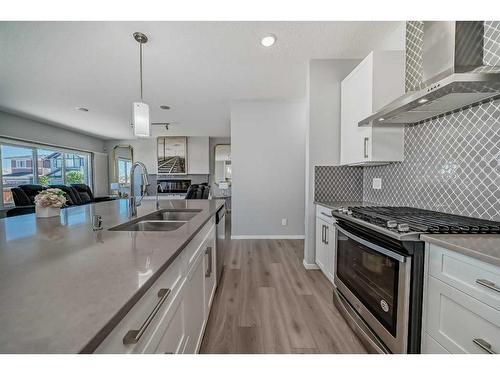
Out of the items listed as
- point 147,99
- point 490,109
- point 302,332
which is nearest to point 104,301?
point 302,332

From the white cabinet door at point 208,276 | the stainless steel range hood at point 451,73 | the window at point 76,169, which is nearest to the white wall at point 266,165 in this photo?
the white cabinet door at point 208,276

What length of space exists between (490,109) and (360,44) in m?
1.53

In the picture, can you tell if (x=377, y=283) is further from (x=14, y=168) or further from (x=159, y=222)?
(x=14, y=168)

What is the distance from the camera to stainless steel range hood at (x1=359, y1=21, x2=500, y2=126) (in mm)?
1091

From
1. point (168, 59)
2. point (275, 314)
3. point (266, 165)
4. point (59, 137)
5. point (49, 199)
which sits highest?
point (168, 59)

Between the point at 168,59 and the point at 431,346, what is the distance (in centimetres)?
338

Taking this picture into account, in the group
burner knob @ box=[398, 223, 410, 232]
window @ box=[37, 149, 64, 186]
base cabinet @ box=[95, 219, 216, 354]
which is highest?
window @ box=[37, 149, 64, 186]

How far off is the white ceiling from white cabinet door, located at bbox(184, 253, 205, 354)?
7.15ft

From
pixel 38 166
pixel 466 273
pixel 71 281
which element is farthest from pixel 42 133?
pixel 466 273

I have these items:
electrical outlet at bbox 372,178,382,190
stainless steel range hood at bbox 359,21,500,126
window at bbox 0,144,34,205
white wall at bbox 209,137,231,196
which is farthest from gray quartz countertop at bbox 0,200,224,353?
white wall at bbox 209,137,231,196

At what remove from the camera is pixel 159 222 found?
170cm

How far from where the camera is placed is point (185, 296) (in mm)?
1012

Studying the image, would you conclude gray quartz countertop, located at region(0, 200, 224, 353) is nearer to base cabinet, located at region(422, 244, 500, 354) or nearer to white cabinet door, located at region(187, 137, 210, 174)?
base cabinet, located at region(422, 244, 500, 354)
